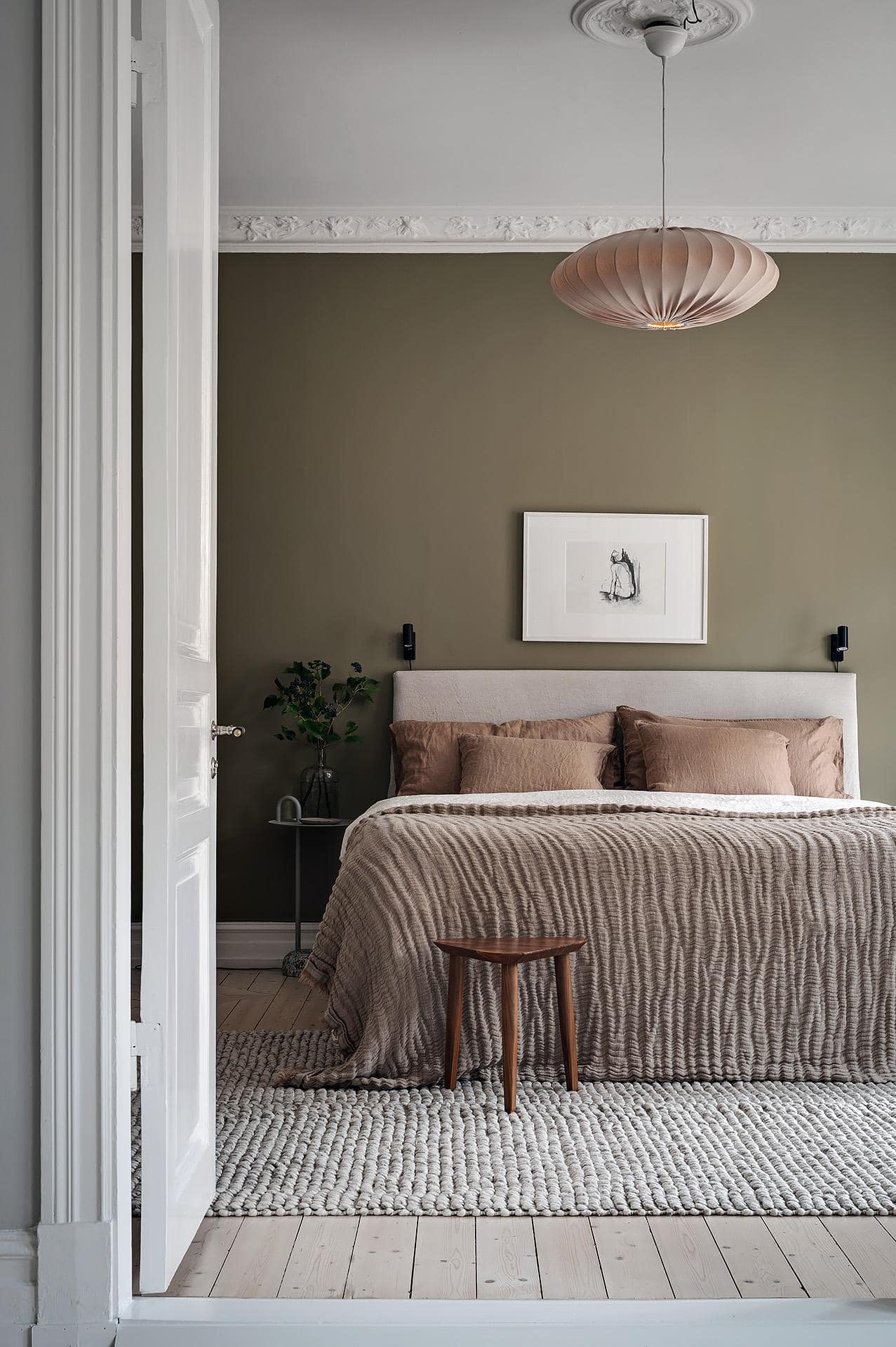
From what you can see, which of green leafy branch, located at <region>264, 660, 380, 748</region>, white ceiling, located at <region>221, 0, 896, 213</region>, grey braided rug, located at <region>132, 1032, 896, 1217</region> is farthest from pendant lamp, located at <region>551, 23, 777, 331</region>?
grey braided rug, located at <region>132, 1032, 896, 1217</region>

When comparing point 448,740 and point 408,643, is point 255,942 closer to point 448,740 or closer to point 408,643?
point 448,740

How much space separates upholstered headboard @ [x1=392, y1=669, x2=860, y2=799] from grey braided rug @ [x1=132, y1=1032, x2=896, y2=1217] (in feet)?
6.55

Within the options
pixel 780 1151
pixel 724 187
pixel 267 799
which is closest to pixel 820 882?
pixel 780 1151

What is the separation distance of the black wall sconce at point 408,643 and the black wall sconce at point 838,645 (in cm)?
183

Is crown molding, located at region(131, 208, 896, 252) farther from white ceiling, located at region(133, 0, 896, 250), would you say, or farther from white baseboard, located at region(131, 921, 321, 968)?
white baseboard, located at region(131, 921, 321, 968)

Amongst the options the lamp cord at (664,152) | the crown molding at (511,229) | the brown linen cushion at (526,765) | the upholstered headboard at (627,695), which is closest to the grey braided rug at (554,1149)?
the brown linen cushion at (526,765)

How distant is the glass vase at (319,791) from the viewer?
16.2ft

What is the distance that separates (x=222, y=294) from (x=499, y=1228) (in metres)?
4.10

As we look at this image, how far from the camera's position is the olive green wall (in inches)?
202

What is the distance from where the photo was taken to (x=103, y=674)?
1.90 meters

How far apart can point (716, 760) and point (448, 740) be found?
109cm

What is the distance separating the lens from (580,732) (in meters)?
4.89

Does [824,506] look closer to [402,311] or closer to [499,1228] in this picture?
[402,311]

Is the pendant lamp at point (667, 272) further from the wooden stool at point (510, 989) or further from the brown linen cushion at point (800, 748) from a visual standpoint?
the wooden stool at point (510, 989)
